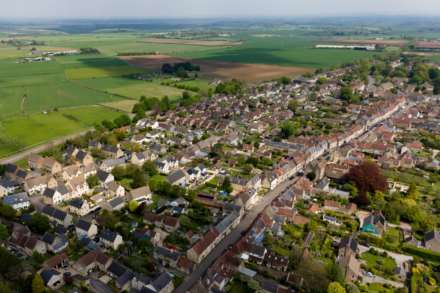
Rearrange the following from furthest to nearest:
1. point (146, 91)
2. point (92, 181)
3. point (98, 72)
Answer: point (98, 72) < point (146, 91) < point (92, 181)

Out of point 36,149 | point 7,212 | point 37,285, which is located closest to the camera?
point 37,285

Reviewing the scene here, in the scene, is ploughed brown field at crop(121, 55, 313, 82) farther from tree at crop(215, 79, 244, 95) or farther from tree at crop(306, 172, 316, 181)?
tree at crop(306, 172, 316, 181)

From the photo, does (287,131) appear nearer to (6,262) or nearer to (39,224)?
(39,224)

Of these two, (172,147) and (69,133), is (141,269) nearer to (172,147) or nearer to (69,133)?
(172,147)

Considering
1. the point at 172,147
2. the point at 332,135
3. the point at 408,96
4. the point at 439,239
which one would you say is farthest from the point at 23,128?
the point at 408,96

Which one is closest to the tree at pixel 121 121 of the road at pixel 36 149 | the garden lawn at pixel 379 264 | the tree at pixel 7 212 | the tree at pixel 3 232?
the road at pixel 36 149

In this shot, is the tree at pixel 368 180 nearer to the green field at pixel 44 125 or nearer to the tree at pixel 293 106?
the tree at pixel 293 106

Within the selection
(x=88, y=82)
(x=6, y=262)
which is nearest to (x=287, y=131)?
(x=6, y=262)
